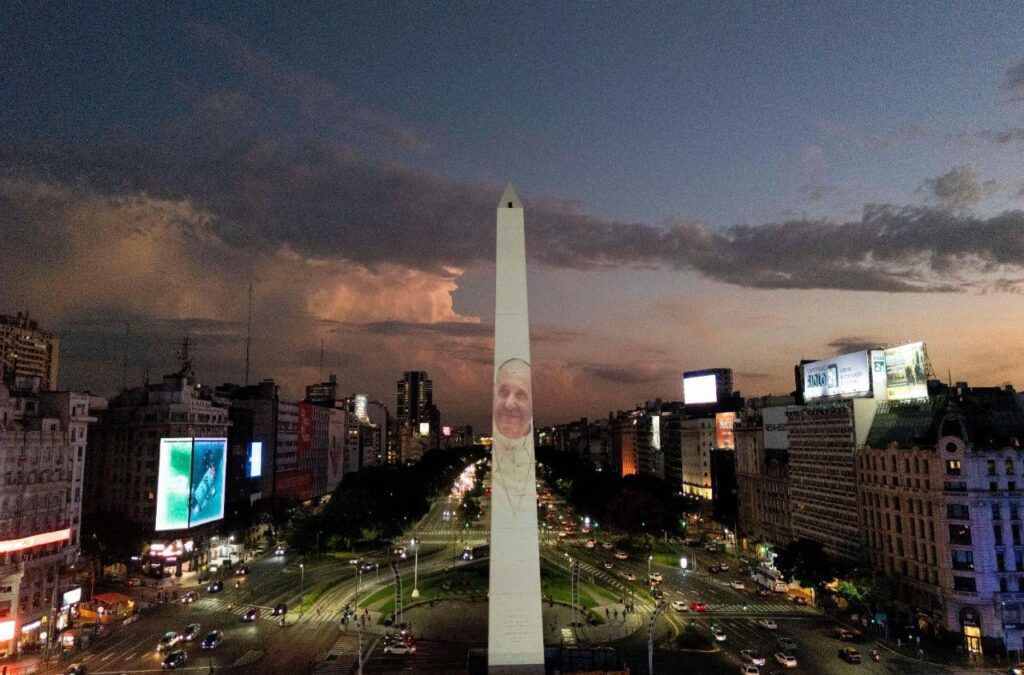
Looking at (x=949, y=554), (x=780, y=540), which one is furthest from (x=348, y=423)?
(x=949, y=554)

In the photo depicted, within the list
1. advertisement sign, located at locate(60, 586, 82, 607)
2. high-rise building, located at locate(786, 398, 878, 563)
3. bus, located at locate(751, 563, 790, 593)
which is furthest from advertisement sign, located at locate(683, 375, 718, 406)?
advertisement sign, located at locate(60, 586, 82, 607)

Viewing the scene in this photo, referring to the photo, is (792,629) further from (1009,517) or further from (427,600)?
(427,600)

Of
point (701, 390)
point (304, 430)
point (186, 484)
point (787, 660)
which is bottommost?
point (787, 660)

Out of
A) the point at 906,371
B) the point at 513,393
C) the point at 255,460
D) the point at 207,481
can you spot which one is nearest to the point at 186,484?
the point at 207,481

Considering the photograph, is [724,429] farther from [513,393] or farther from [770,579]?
[513,393]

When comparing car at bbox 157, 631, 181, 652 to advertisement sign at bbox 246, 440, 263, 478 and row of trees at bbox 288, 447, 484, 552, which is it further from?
advertisement sign at bbox 246, 440, 263, 478

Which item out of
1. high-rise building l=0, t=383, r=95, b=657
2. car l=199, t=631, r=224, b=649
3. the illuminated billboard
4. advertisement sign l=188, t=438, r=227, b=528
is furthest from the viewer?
advertisement sign l=188, t=438, r=227, b=528

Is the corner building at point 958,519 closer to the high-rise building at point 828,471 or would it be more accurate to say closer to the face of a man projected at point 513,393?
the high-rise building at point 828,471
